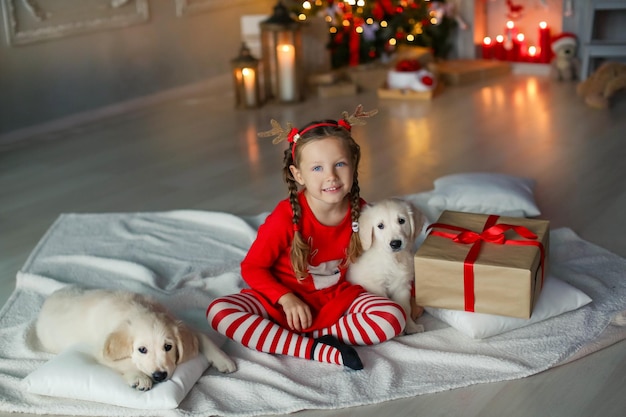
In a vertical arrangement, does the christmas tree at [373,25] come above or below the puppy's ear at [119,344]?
above

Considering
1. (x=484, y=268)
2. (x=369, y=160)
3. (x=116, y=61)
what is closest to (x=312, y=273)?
(x=484, y=268)

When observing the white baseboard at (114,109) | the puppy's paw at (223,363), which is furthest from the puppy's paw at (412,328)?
the white baseboard at (114,109)

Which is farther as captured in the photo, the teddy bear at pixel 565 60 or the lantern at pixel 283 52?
the teddy bear at pixel 565 60

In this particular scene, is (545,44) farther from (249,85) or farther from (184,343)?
(184,343)

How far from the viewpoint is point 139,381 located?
1.78 metres

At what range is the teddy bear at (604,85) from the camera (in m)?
4.34

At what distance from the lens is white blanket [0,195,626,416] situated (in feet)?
5.94

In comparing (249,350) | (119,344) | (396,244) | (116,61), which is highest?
(116,61)

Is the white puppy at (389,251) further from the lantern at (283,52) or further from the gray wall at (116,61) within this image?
the lantern at (283,52)

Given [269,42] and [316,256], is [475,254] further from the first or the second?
[269,42]

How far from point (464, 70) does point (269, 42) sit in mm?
1254

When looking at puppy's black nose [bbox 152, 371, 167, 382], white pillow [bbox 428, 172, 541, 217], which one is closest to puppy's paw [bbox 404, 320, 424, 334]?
puppy's black nose [bbox 152, 371, 167, 382]

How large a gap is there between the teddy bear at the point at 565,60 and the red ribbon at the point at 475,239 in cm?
328

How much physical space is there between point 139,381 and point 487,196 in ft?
4.82
